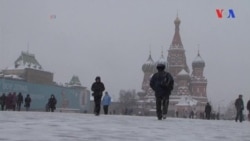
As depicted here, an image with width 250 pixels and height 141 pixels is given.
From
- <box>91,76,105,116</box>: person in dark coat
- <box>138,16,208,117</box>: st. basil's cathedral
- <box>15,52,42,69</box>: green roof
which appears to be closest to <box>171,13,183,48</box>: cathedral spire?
<box>138,16,208,117</box>: st. basil's cathedral

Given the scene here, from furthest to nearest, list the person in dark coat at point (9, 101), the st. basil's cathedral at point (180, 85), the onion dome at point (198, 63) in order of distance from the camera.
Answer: the onion dome at point (198, 63)
the st. basil's cathedral at point (180, 85)
the person in dark coat at point (9, 101)

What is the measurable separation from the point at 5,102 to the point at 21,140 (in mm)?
22236

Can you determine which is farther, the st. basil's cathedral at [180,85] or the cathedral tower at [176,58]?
the cathedral tower at [176,58]

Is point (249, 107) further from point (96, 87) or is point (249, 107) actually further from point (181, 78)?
point (181, 78)

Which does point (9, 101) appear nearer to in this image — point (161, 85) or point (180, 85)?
point (161, 85)

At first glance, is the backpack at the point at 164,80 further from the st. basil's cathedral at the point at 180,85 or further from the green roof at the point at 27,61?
the green roof at the point at 27,61

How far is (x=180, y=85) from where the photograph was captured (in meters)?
119

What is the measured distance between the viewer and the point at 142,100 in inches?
4779

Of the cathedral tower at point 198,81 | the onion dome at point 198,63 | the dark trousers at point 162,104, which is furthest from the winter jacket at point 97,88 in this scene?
the onion dome at point 198,63

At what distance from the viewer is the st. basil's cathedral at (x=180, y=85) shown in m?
115

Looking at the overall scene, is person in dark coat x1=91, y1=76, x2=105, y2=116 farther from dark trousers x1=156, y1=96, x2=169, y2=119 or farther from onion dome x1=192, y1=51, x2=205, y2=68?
onion dome x1=192, y1=51, x2=205, y2=68

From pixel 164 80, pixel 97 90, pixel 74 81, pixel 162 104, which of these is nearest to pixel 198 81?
pixel 74 81

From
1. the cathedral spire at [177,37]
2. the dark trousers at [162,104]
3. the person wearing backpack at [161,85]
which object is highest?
the cathedral spire at [177,37]

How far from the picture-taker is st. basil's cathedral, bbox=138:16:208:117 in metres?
115
